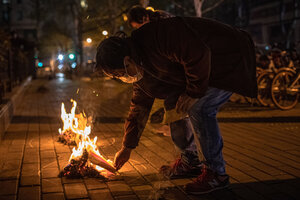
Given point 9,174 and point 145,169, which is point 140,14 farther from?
point 9,174

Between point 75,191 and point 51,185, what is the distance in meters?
0.30

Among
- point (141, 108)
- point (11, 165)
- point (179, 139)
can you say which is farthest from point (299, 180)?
point (11, 165)

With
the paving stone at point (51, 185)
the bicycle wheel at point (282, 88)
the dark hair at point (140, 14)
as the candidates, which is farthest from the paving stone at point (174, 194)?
the bicycle wheel at point (282, 88)

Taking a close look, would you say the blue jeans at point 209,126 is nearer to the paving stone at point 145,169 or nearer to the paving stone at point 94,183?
the paving stone at point 145,169

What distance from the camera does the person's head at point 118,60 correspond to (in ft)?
8.66

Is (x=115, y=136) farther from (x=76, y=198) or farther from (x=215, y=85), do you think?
(x=215, y=85)

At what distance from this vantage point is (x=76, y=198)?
9.43ft

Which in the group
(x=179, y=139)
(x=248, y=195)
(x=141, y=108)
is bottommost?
(x=248, y=195)

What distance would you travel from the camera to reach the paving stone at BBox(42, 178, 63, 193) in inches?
120

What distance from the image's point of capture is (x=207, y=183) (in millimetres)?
2893

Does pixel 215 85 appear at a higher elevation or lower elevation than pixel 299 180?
higher

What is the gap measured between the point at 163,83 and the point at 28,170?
1.84 meters

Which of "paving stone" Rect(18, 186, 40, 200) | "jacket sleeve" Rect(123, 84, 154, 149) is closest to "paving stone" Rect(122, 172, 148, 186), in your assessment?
"jacket sleeve" Rect(123, 84, 154, 149)

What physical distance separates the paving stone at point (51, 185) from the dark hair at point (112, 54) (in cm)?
121
